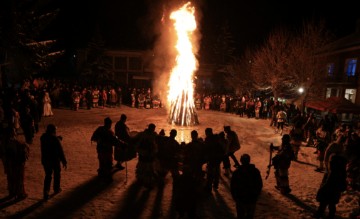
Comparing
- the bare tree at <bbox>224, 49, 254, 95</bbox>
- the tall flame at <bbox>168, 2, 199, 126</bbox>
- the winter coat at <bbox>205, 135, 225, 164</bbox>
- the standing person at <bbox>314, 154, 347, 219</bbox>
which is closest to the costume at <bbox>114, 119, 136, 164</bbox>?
the winter coat at <bbox>205, 135, 225, 164</bbox>

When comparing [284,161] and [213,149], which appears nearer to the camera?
[213,149]

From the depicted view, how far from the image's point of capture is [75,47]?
47312mm

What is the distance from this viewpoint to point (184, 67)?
19.0 m

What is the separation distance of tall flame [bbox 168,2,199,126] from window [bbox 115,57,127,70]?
97.5ft

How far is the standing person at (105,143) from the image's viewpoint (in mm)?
8305

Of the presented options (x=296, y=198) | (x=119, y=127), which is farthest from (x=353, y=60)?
(x=119, y=127)

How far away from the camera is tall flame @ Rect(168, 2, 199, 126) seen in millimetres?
18172

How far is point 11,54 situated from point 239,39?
46591 millimetres

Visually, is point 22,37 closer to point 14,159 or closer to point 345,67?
point 14,159

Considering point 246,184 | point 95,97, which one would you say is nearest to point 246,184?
point 246,184

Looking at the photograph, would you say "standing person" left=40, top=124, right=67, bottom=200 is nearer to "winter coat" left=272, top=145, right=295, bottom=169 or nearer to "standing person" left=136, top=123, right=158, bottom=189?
"standing person" left=136, top=123, right=158, bottom=189

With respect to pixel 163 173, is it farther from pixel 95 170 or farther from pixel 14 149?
pixel 14 149

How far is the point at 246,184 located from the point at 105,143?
4.36m

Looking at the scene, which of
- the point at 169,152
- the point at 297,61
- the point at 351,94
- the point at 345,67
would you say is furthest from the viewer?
the point at 345,67
